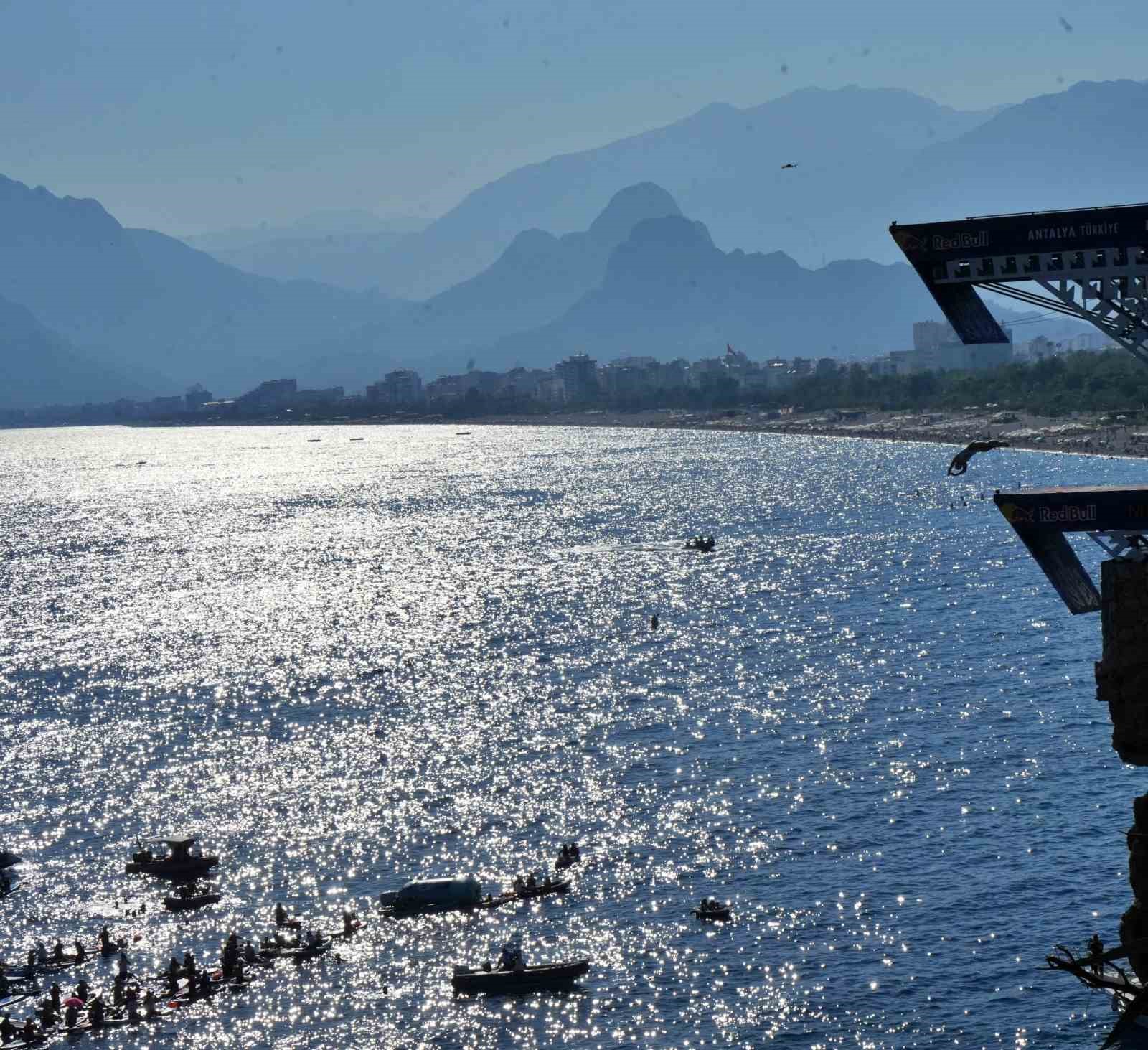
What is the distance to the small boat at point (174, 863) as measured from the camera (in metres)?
59.8

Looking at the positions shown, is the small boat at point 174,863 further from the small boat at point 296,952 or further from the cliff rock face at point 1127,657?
the cliff rock face at point 1127,657

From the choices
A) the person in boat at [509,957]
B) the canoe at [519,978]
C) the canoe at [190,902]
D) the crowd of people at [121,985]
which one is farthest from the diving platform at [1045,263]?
the canoe at [190,902]

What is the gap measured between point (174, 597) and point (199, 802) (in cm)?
7156

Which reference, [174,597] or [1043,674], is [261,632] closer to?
[174,597]

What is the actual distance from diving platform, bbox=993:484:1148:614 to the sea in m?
16.1

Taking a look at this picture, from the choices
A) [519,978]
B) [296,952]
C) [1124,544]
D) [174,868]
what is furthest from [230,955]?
[1124,544]

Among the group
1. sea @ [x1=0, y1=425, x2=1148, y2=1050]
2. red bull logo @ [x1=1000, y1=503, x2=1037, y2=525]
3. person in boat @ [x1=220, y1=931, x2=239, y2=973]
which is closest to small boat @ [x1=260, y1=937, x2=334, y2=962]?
sea @ [x1=0, y1=425, x2=1148, y2=1050]

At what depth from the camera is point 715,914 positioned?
5275 centimetres

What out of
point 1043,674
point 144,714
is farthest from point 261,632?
point 1043,674

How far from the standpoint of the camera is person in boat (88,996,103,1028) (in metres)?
48.3

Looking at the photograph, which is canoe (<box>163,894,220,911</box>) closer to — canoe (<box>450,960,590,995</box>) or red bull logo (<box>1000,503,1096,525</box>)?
canoe (<box>450,960,590,995</box>)

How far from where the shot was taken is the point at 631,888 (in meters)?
55.9

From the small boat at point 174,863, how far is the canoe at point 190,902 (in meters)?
1.95

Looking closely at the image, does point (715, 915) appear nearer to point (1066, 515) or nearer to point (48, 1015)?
point (48, 1015)
